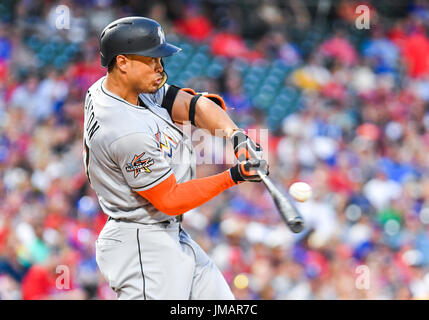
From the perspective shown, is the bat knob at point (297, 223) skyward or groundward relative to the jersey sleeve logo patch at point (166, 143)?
groundward

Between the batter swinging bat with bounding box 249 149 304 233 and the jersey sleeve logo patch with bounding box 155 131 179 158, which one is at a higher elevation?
the jersey sleeve logo patch with bounding box 155 131 179 158

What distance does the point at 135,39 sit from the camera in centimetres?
285

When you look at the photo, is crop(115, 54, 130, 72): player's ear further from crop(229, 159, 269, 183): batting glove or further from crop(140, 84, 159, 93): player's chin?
crop(229, 159, 269, 183): batting glove

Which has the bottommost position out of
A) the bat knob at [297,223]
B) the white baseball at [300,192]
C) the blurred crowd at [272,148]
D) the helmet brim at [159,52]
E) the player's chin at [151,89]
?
the blurred crowd at [272,148]

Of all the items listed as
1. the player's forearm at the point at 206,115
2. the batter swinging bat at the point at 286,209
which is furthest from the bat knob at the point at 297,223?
the player's forearm at the point at 206,115

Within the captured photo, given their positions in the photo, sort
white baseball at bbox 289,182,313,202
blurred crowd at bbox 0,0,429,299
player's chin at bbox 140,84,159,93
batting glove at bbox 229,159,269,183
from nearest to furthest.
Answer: batting glove at bbox 229,159,269,183 < white baseball at bbox 289,182,313,202 < player's chin at bbox 140,84,159,93 < blurred crowd at bbox 0,0,429,299

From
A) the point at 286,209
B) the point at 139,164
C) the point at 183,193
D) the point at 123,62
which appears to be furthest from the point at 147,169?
the point at 286,209

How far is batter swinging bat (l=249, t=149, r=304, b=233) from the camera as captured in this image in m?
2.52

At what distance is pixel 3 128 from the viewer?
7.25 meters

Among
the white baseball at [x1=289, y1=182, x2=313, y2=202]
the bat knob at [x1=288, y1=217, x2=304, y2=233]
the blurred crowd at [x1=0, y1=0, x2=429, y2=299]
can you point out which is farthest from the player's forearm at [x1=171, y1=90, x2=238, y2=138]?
the blurred crowd at [x1=0, y1=0, x2=429, y2=299]

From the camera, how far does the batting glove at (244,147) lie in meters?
2.81

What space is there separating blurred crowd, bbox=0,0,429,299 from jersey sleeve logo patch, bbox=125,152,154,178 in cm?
298

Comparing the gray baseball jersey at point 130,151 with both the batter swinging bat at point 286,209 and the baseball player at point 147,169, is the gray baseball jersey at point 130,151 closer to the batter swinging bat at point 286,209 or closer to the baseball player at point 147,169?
the baseball player at point 147,169
